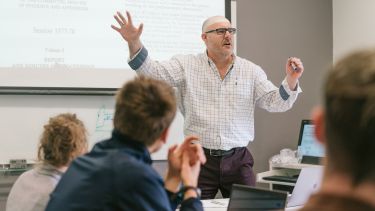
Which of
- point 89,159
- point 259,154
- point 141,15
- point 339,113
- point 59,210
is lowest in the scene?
point 259,154

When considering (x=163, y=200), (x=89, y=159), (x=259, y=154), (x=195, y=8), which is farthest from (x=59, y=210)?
(x=259, y=154)

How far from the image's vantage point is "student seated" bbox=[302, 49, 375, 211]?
2.10 ft

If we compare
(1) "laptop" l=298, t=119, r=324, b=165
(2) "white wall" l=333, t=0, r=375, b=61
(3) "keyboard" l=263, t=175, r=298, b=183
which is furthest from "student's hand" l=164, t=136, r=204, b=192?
(2) "white wall" l=333, t=0, r=375, b=61

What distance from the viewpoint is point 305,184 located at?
2127 millimetres

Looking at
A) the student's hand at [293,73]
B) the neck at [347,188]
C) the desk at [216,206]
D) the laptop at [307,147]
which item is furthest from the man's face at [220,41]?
the neck at [347,188]

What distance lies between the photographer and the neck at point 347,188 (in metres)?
0.65

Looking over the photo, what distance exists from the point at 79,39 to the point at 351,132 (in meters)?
2.91

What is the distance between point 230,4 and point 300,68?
3.26 ft

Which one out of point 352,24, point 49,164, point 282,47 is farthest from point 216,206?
point 352,24

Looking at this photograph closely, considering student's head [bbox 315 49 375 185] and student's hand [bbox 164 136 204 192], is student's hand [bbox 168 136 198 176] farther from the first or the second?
student's head [bbox 315 49 375 185]

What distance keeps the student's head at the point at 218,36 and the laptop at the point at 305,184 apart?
1251mm

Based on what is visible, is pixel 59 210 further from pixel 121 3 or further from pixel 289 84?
pixel 121 3

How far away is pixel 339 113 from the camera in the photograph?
66cm

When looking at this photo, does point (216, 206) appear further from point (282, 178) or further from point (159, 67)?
point (282, 178)
